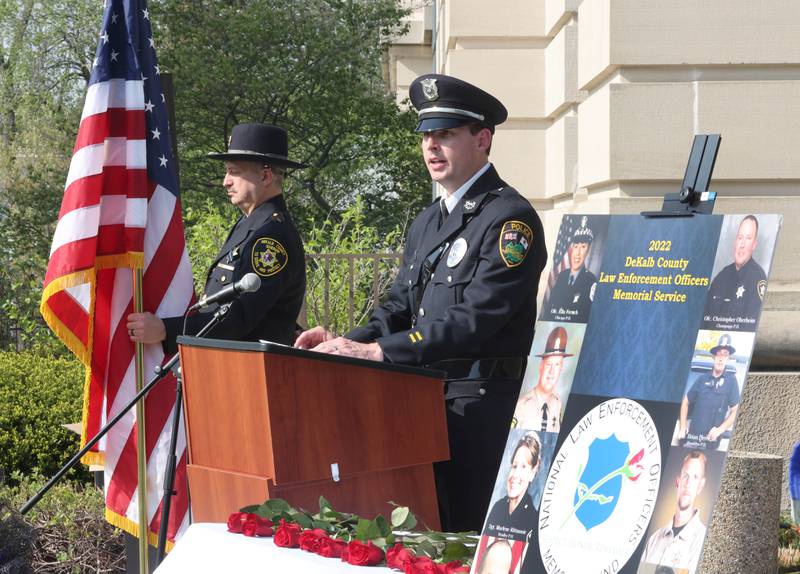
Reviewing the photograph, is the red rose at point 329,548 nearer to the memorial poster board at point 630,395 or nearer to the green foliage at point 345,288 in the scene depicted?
the memorial poster board at point 630,395

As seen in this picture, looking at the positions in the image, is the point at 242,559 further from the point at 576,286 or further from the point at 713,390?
the point at 713,390

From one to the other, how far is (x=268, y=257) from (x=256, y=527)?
2.21 m

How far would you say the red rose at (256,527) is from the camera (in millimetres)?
2922

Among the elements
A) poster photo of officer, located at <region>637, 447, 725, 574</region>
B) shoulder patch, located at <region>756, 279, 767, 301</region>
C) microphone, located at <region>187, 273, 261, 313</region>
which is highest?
shoulder patch, located at <region>756, 279, 767, 301</region>

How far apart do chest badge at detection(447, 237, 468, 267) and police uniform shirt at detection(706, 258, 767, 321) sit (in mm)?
1505

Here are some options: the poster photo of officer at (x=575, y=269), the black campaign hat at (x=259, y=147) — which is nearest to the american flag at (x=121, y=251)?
the black campaign hat at (x=259, y=147)

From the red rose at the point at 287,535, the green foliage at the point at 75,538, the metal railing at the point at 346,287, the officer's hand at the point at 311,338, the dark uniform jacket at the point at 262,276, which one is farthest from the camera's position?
the metal railing at the point at 346,287

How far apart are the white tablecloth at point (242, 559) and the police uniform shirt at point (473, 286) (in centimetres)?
86

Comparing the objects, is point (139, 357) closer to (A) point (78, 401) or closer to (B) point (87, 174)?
(B) point (87, 174)

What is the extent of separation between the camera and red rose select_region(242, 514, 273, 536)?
9.59ft

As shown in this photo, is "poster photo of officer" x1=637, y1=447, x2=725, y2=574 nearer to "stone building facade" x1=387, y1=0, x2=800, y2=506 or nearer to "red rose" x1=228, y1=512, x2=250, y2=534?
"red rose" x1=228, y1=512, x2=250, y2=534

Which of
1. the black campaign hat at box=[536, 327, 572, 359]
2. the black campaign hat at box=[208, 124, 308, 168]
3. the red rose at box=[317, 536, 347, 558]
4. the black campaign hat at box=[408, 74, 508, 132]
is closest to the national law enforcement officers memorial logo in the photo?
the black campaign hat at box=[536, 327, 572, 359]

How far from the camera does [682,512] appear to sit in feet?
7.25

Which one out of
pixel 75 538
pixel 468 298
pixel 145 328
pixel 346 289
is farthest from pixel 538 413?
pixel 346 289
